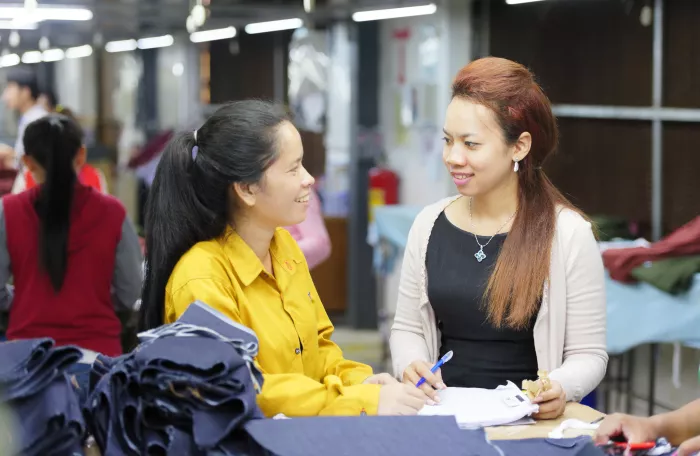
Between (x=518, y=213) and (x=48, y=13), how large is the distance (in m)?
5.02

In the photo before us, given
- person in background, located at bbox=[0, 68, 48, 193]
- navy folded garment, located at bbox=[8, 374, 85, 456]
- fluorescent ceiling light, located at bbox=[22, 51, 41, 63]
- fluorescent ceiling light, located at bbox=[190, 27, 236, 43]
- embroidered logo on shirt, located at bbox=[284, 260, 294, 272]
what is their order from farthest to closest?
fluorescent ceiling light, located at bbox=[190, 27, 236, 43], fluorescent ceiling light, located at bbox=[22, 51, 41, 63], person in background, located at bbox=[0, 68, 48, 193], embroidered logo on shirt, located at bbox=[284, 260, 294, 272], navy folded garment, located at bbox=[8, 374, 85, 456]

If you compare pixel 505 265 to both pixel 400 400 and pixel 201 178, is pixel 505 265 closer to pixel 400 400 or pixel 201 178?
pixel 400 400

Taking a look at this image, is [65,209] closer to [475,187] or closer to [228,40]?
[475,187]

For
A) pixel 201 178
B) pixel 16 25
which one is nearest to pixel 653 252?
pixel 201 178

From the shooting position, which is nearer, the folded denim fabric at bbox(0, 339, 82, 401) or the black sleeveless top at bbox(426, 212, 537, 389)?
the folded denim fabric at bbox(0, 339, 82, 401)

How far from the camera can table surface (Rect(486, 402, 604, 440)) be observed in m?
2.05

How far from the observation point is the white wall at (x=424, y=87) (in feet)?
23.0

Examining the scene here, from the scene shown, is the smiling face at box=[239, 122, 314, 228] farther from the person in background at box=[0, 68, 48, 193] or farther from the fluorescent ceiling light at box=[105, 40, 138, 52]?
the fluorescent ceiling light at box=[105, 40, 138, 52]

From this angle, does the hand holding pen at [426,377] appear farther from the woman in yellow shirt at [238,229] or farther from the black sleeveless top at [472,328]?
the black sleeveless top at [472,328]

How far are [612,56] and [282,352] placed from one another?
4.03m

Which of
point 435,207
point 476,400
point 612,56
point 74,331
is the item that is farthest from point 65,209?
point 612,56

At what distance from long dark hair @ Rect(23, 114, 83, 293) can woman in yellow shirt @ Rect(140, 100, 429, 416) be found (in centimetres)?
143

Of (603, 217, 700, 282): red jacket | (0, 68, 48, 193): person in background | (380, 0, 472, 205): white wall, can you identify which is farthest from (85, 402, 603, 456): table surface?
(380, 0, 472, 205): white wall

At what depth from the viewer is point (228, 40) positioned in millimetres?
7590
